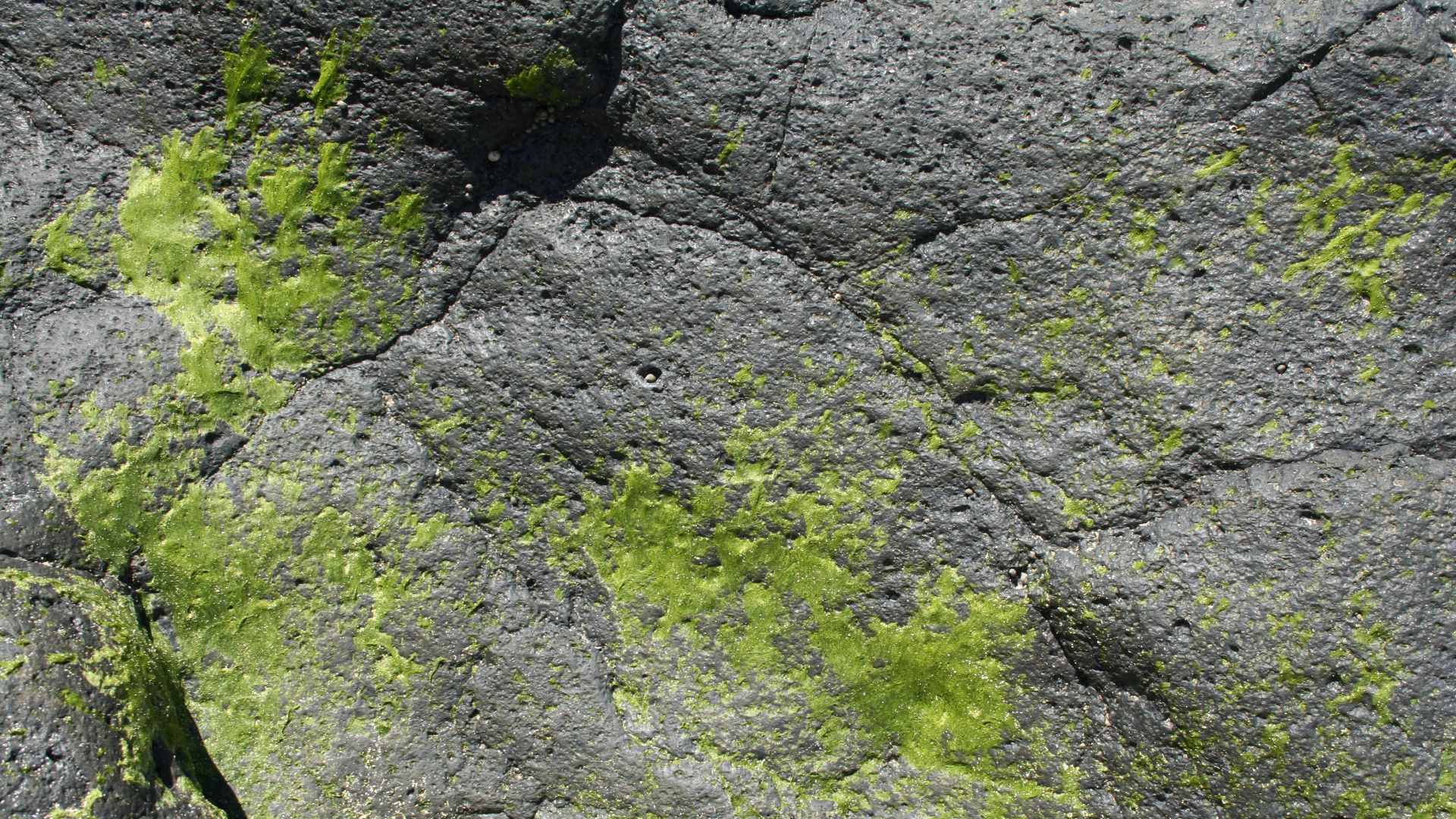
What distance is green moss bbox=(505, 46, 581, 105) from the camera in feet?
4.18

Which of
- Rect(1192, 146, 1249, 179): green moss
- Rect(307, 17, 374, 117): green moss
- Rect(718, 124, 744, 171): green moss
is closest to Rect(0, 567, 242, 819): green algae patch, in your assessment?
Rect(307, 17, 374, 117): green moss

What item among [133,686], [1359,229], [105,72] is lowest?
[133,686]

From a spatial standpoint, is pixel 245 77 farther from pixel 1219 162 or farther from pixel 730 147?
pixel 1219 162

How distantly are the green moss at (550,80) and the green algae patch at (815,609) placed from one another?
0.54 metres

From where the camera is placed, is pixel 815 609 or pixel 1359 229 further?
pixel 815 609

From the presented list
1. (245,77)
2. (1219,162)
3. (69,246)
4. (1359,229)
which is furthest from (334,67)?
(1359,229)

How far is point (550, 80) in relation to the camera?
1290 millimetres

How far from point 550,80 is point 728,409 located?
0.52m

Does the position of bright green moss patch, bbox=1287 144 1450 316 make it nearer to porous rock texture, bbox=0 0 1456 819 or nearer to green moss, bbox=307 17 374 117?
porous rock texture, bbox=0 0 1456 819

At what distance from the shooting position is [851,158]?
50.9 inches

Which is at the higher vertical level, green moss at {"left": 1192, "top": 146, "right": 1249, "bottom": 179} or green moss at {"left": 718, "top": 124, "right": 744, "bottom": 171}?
green moss at {"left": 1192, "top": 146, "right": 1249, "bottom": 179}

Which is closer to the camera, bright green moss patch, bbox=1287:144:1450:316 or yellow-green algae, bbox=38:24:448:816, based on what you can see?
bright green moss patch, bbox=1287:144:1450:316

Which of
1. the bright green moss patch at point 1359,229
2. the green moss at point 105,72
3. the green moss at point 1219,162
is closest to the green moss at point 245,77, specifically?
the green moss at point 105,72

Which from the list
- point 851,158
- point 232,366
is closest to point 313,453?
point 232,366
